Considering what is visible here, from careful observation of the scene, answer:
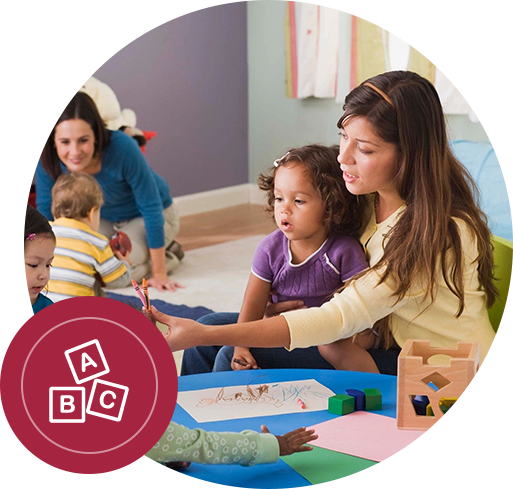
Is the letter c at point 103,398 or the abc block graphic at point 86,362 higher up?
the abc block graphic at point 86,362

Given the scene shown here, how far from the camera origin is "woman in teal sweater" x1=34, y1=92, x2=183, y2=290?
10.3 ft

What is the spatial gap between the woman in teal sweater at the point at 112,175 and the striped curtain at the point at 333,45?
1384mm

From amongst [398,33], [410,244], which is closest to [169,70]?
[398,33]

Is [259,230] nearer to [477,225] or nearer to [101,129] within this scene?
[101,129]

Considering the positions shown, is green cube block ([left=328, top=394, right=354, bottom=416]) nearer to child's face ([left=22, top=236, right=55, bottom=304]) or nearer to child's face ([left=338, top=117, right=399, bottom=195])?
child's face ([left=338, top=117, right=399, bottom=195])

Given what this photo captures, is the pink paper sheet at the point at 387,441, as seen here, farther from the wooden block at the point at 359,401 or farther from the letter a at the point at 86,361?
the letter a at the point at 86,361

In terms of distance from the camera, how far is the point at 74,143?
10.3ft

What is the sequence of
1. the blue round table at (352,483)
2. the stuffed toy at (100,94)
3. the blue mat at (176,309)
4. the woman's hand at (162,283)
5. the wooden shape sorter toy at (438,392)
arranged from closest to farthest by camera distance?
the blue round table at (352,483) < the wooden shape sorter toy at (438,392) < the blue mat at (176,309) < the woman's hand at (162,283) < the stuffed toy at (100,94)

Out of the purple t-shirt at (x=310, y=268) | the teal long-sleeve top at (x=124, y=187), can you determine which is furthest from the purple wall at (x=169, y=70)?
the purple t-shirt at (x=310, y=268)

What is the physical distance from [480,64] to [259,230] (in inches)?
58.3

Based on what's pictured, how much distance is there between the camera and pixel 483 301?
Answer: 5.01 feet

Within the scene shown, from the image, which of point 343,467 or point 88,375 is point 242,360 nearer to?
point 343,467

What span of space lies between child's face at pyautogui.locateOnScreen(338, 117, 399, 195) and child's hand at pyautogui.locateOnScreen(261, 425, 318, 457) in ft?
1.78

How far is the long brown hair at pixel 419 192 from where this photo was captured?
1.41 m
